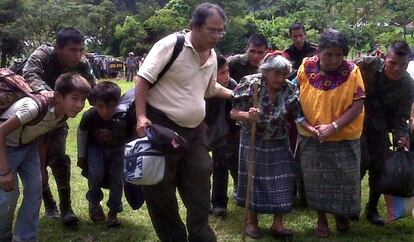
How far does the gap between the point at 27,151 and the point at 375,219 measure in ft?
10.2

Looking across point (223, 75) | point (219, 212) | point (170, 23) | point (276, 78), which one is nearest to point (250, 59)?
point (223, 75)

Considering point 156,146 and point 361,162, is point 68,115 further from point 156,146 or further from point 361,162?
point 361,162

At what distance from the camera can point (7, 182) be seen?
350 cm

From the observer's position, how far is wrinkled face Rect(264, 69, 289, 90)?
14.2ft

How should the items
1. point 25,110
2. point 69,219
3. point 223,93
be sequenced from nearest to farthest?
point 25,110
point 223,93
point 69,219

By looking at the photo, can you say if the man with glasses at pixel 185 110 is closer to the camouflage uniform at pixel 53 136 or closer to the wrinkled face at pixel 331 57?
the wrinkled face at pixel 331 57

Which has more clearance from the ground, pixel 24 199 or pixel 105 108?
pixel 105 108

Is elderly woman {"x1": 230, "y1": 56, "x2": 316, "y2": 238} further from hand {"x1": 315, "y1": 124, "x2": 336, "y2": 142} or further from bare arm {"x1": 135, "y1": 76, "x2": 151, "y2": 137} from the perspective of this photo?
bare arm {"x1": 135, "y1": 76, "x2": 151, "y2": 137}

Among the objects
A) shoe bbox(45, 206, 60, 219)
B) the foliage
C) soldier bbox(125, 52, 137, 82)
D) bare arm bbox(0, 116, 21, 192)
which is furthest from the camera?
the foliage

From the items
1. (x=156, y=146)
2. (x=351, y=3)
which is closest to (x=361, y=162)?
(x=156, y=146)

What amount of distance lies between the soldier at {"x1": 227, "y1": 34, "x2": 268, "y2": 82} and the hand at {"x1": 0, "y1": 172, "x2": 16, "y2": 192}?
2.57 metres

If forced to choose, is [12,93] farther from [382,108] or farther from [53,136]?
[382,108]

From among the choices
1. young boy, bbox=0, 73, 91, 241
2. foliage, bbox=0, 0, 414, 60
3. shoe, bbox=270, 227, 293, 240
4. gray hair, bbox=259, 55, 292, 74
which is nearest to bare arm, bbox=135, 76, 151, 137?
young boy, bbox=0, 73, 91, 241

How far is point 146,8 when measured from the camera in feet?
156
